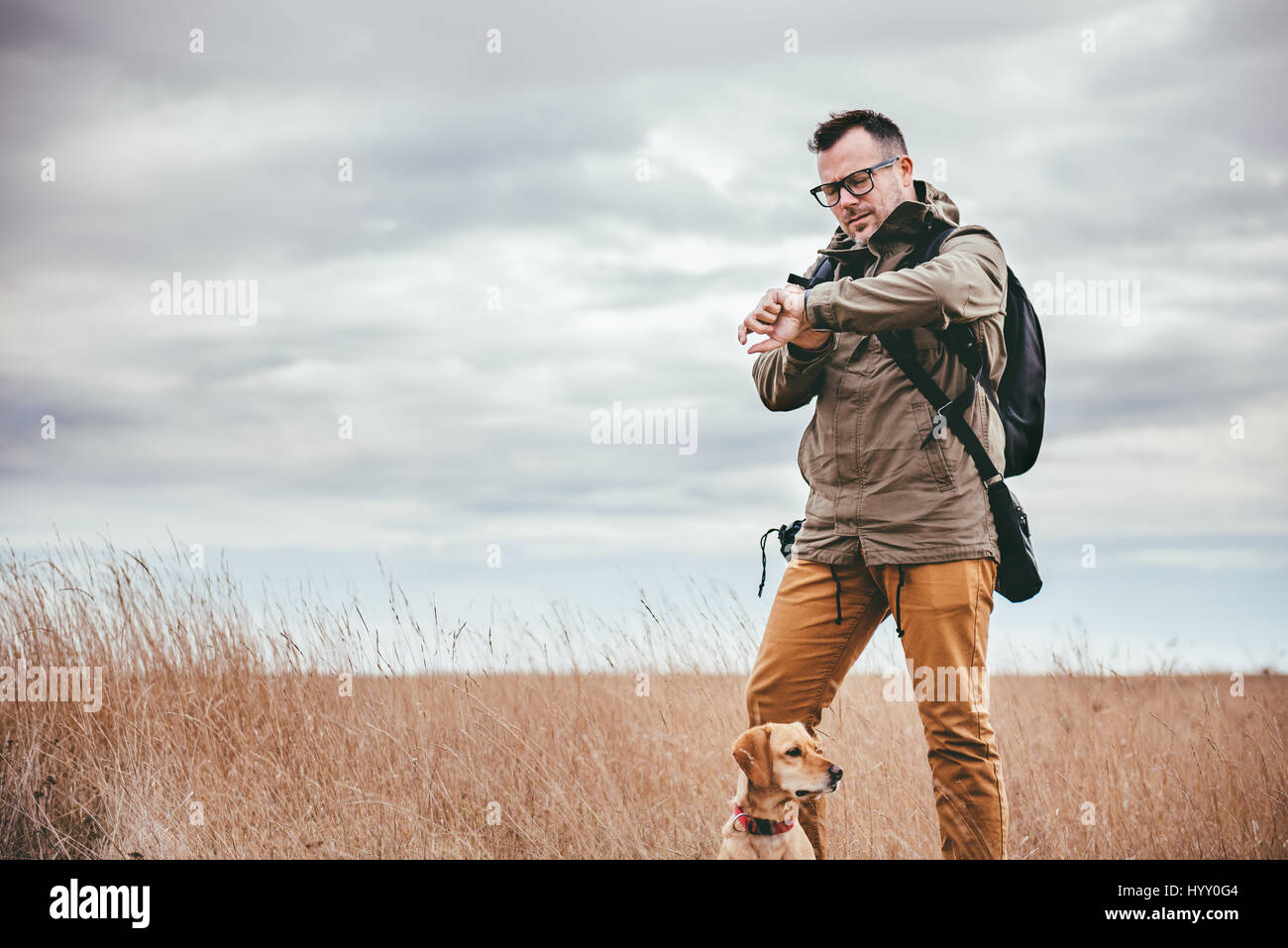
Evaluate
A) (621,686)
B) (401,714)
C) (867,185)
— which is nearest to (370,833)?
(401,714)

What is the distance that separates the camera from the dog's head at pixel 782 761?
319 centimetres

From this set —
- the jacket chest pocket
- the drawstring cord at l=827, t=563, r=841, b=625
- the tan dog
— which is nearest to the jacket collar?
the jacket chest pocket

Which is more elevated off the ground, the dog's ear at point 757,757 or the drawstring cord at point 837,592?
the drawstring cord at point 837,592

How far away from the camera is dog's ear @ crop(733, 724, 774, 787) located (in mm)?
3197

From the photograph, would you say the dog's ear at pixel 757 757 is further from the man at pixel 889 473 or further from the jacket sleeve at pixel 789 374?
the jacket sleeve at pixel 789 374

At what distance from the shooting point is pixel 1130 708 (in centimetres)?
625

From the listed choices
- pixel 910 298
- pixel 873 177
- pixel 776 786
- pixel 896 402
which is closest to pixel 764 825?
pixel 776 786

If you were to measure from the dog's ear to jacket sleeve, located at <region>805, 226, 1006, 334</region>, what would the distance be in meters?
1.35

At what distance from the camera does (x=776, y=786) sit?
3.22 m
